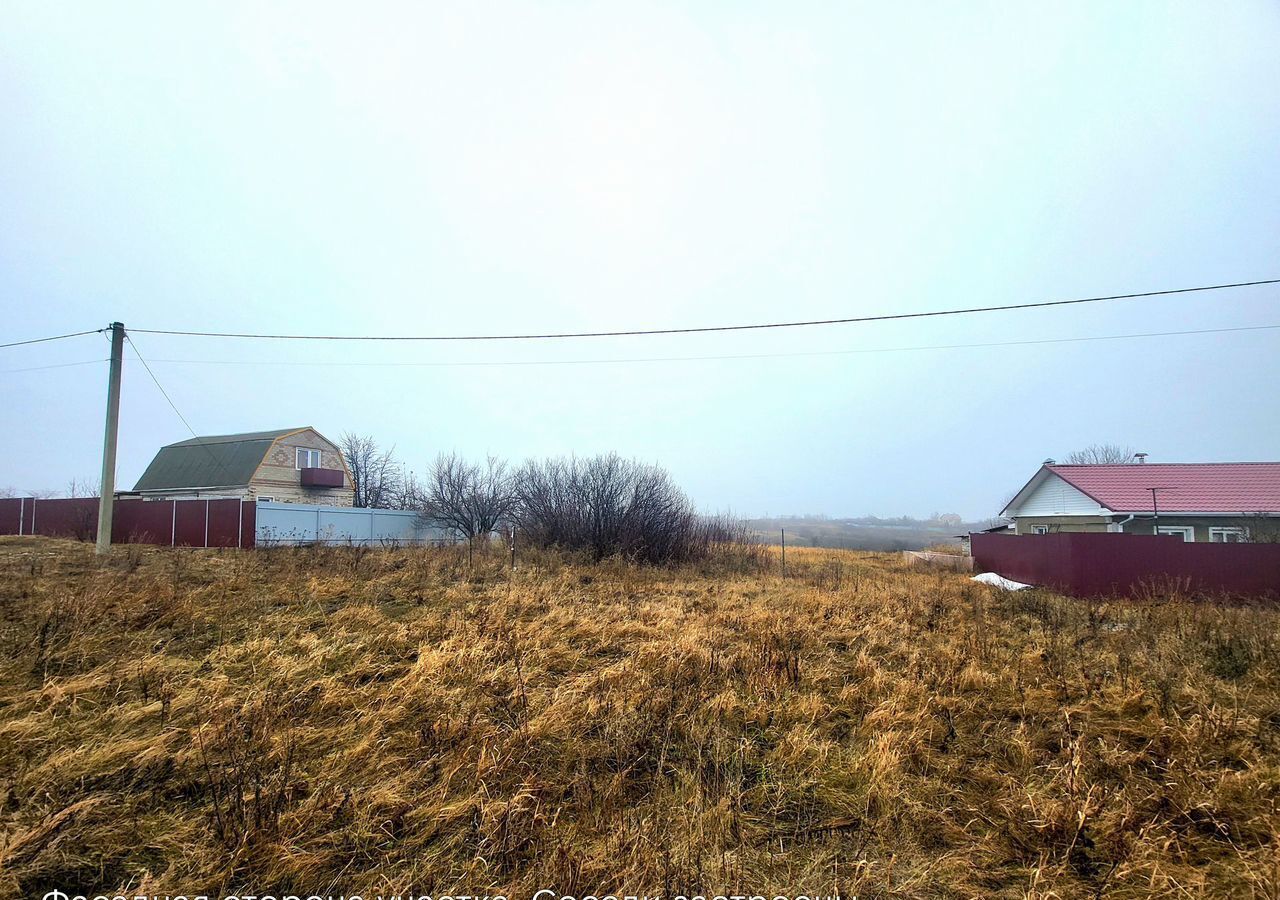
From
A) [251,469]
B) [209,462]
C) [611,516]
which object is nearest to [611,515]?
[611,516]

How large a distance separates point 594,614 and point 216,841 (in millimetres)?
4941

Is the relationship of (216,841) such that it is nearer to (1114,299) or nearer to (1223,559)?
(1114,299)

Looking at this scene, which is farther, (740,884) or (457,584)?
(457,584)

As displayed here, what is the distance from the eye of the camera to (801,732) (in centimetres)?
402

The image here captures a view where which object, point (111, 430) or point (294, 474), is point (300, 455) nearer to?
point (294, 474)

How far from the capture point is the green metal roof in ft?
100

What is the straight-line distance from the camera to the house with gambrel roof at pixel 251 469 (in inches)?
1198

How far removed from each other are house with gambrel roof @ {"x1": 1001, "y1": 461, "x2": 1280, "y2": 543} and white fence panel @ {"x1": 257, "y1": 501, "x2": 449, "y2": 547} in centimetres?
2322

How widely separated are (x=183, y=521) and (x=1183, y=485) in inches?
1432

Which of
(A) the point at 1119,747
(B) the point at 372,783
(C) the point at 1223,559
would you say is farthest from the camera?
(C) the point at 1223,559

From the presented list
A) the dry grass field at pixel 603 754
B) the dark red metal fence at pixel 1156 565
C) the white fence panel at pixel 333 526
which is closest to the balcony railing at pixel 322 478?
the white fence panel at pixel 333 526

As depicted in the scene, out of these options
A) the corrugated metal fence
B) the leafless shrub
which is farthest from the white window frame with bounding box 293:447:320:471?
the leafless shrub

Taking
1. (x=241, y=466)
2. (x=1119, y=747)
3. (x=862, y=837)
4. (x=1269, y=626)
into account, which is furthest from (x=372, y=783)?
(x=241, y=466)

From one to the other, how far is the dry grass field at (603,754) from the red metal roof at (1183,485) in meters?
15.4
